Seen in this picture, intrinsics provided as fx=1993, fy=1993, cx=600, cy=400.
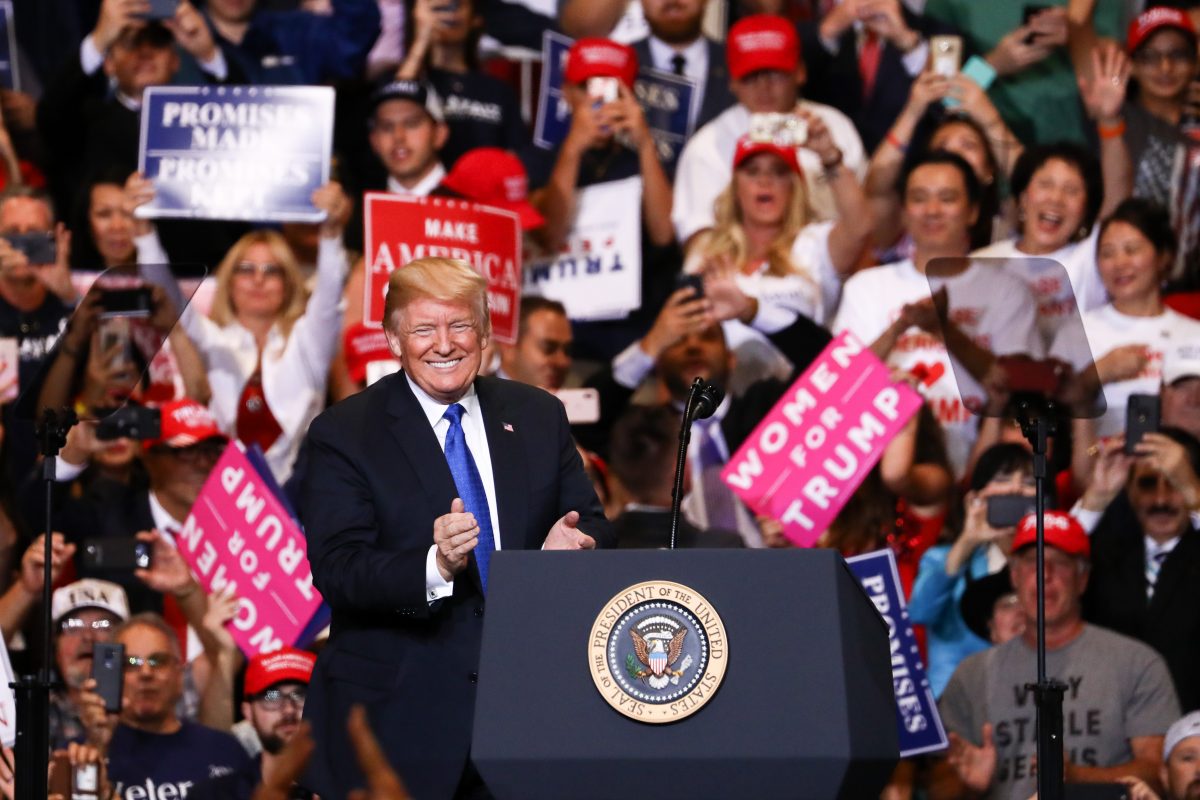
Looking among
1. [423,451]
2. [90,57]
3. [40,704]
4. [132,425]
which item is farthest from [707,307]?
[423,451]

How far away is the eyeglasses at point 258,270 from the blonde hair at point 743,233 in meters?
1.57

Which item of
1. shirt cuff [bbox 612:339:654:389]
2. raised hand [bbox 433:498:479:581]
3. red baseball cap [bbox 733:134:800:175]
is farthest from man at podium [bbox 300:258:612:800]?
red baseball cap [bbox 733:134:800:175]

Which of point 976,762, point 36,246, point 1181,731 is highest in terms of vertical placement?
point 36,246

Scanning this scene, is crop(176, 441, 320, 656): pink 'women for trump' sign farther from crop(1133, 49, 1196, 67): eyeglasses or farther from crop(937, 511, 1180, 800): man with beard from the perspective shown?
crop(1133, 49, 1196, 67): eyeglasses

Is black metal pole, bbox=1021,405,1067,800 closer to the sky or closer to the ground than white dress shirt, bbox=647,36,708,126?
closer to the ground

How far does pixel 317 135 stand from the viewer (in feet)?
23.6

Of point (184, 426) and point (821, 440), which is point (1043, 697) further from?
point (184, 426)

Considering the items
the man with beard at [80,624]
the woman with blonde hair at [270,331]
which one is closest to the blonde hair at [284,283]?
the woman with blonde hair at [270,331]

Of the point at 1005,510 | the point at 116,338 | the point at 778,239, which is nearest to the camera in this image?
the point at 116,338

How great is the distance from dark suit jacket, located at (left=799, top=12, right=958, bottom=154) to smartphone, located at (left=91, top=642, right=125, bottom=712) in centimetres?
368

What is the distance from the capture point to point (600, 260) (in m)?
7.54

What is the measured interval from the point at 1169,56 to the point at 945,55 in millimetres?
856

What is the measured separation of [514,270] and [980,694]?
7.29 ft

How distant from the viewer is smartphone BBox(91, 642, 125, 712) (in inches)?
225
